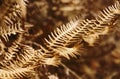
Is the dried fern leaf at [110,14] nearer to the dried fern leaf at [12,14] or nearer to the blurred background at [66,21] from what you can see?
the blurred background at [66,21]

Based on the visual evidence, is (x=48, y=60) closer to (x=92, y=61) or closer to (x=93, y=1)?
(x=93, y=1)

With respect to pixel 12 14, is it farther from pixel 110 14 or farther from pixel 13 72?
pixel 110 14

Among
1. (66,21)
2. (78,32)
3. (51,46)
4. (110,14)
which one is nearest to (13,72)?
(51,46)

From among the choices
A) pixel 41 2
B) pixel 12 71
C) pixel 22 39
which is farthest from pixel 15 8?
pixel 41 2

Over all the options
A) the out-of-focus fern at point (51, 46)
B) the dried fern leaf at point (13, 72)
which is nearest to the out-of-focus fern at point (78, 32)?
the out-of-focus fern at point (51, 46)

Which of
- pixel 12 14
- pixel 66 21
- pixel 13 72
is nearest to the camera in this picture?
pixel 13 72

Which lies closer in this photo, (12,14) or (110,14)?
(110,14)

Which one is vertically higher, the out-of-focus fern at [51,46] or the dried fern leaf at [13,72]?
the out-of-focus fern at [51,46]

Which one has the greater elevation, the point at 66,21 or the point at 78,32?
the point at 66,21

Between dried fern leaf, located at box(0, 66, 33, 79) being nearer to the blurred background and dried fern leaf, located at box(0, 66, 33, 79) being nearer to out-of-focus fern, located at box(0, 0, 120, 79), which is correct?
out-of-focus fern, located at box(0, 0, 120, 79)

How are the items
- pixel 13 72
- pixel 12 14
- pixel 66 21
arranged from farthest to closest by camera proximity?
1. pixel 66 21
2. pixel 12 14
3. pixel 13 72

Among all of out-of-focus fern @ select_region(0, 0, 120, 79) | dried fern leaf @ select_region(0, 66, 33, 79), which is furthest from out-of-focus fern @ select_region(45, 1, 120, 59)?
dried fern leaf @ select_region(0, 66, 33, 79)
